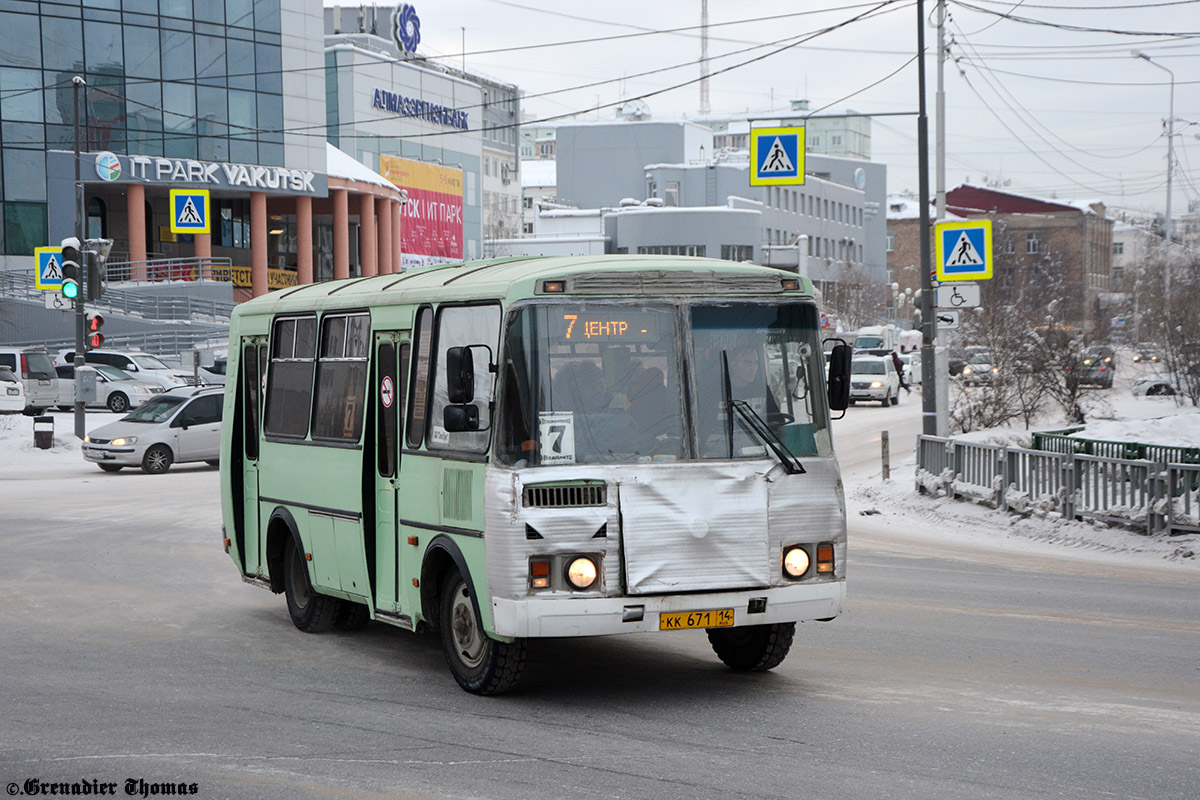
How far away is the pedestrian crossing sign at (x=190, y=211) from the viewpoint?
185ft

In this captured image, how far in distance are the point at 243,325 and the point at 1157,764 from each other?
803cm

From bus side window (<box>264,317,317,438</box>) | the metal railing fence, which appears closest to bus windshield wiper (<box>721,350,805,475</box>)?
bus side window (<box>264,317,317,438</box>)

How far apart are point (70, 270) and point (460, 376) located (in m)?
26.6

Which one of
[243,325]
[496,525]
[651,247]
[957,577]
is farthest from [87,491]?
[651,247]

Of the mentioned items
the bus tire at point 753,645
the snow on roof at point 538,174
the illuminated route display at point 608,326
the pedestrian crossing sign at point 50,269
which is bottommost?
the bus tire at point 753,645

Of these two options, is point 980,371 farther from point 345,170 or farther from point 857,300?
point 857,300

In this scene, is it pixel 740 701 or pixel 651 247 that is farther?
pixel 651 247

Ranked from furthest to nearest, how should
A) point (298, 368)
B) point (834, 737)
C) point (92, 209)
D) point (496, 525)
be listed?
point (92, 209) → point (298, 368) → point (496, 525) → point (834, 737)

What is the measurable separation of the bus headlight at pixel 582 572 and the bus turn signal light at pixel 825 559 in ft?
4.46

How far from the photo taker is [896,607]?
39.0 feet

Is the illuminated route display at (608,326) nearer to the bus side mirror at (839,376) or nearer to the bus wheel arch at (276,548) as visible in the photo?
the bus side mirror at (839,376)

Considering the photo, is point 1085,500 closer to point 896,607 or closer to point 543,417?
point 896,607

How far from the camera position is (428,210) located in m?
99.6

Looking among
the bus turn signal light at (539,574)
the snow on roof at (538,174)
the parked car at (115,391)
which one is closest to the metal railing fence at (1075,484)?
the bus turn signal light at (539,574)
